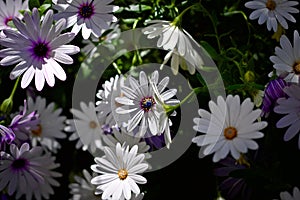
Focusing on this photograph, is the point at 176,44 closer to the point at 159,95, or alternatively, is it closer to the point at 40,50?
the point at 159,95

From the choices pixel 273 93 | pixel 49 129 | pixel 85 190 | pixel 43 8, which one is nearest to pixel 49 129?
pixel 49 129

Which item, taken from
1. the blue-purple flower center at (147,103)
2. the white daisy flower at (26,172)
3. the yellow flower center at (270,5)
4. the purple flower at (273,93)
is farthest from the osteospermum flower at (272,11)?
the white daisy flower at (26,172)

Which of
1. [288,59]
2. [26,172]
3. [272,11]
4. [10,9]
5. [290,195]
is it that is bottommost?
[290,195]

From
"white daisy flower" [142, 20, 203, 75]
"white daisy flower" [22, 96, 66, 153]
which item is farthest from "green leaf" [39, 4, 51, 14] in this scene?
"white daisy flower" [22, 96, 66, 153]

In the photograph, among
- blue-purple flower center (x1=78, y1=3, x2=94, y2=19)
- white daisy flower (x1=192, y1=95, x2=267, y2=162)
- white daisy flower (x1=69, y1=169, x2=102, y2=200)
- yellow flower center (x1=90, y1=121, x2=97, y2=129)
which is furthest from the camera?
yellow flower center (x1=90, y1=121, x2=97, y2=129)

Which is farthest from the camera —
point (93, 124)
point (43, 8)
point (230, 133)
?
point (93, 124)

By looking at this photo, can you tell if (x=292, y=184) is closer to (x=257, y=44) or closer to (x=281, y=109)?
(x=281, y=109)

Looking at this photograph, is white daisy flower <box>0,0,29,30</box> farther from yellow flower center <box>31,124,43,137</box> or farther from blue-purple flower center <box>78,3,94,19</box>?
yellow flower center <box>31,124,43,137</box>

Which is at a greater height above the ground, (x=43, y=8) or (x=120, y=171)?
(x=43, y=8)
